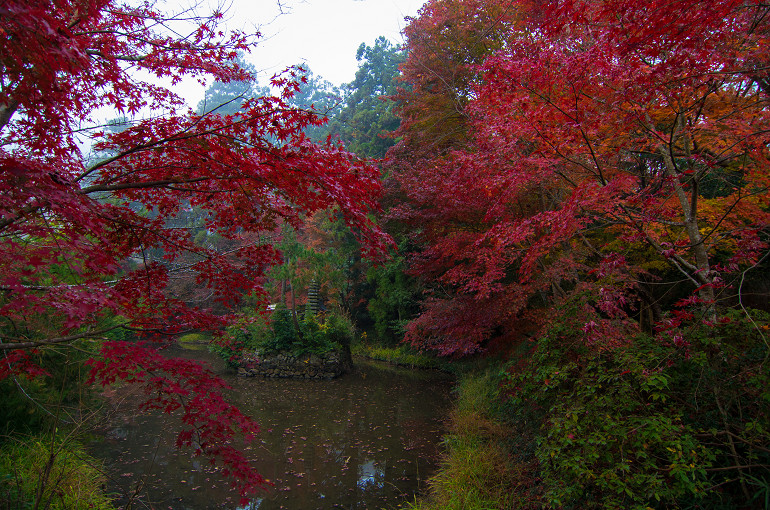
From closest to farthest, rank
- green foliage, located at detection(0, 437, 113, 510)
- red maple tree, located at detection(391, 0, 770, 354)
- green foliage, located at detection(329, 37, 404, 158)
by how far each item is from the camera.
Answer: red maple tree, located at detection(391, 0, 770, 354) < green foliage, located at detection(0, 437, 113, 510) < green foliage, located at detection(329, 37, 404, 158)

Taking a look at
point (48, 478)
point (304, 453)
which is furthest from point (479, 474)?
point (48, 478)

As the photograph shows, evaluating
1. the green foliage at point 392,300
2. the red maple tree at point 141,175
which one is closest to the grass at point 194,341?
the green foliage at point 392,300

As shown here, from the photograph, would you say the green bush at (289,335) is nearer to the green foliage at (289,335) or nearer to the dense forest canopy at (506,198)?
the green foliage at (289,335)

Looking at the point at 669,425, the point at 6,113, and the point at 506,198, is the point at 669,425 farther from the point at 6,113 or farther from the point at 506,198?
the point at 6,113

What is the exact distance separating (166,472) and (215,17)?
18.8 feet

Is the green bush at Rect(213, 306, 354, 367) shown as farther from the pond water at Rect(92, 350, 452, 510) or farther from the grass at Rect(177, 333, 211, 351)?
the grass at Rect(177, 333, 211, 351)

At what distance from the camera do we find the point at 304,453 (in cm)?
614

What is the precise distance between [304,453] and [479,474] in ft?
10.1

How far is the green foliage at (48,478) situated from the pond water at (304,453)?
0.33 metres

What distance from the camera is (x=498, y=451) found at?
4809 millimetres

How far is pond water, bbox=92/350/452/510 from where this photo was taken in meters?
4.75

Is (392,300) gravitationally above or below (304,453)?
above

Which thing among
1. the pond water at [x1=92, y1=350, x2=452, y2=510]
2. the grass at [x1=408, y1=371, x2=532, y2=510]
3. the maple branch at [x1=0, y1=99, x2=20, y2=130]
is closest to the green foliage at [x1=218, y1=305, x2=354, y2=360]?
Result: the pond water at [x1=92, y1=350, x2=452, y2=510]

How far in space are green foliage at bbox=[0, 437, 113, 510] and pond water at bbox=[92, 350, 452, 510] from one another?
334 mm
